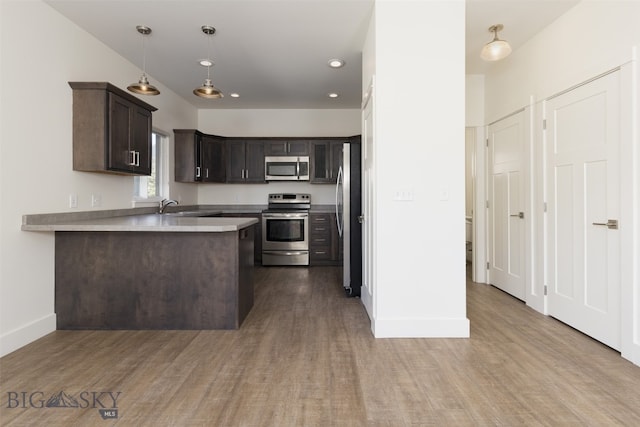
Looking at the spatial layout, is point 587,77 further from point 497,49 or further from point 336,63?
point 336,63

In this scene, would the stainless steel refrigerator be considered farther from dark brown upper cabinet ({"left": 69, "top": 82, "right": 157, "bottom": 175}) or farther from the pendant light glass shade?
dark brown upper cabinet ({"left": 69, "top": 82, "right": 157, "bottom": 175})

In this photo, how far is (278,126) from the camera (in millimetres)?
6094

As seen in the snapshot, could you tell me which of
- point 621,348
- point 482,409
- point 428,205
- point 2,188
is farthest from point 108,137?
point 621,348

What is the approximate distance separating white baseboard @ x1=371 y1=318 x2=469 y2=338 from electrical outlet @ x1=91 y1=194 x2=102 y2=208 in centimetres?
290

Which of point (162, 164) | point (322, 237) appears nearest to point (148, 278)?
point (162, 164)

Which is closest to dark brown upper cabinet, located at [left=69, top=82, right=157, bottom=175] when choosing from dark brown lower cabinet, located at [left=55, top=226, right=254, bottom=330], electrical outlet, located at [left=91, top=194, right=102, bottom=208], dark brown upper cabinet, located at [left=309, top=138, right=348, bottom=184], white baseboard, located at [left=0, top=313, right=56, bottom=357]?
electrical outlet, located at [left=91, top=194, right=102, bottom=208]

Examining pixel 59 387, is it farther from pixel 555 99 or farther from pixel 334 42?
pixel 555 99

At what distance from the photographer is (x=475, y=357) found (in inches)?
89.3

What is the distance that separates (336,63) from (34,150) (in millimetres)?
3027

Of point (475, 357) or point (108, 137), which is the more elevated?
point (108, 137)

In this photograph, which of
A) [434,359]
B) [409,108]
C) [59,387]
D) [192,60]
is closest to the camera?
[59,387]

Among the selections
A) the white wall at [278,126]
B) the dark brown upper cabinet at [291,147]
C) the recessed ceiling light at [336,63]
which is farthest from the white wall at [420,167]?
the white wall at [278,126]

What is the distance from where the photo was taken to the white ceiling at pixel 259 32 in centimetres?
278

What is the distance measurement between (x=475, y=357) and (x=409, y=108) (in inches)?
73.8
